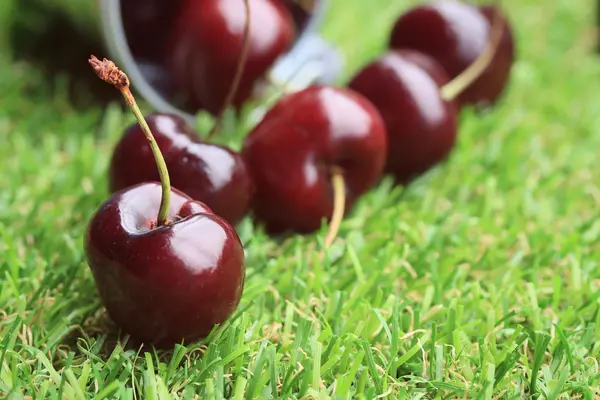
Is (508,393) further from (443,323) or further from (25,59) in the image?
(25,59)

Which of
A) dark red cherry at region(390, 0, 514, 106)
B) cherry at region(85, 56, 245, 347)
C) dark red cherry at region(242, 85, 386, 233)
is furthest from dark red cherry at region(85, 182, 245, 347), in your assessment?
dark red cherry at region(390, 0, 514, 106)

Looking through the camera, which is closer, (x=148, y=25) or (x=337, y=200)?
(x=337, y=200)

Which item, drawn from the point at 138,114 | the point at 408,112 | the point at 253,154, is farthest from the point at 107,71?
the point at 408,112

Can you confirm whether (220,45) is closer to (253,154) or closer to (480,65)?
(253,154)

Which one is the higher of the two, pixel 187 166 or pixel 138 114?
pixel 138 114

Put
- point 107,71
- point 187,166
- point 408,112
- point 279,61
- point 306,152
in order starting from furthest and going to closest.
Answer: point 279,61
point 408,112
point 306,152
point 187,166
point 107,71

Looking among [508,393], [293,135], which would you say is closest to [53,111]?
[293,135]
